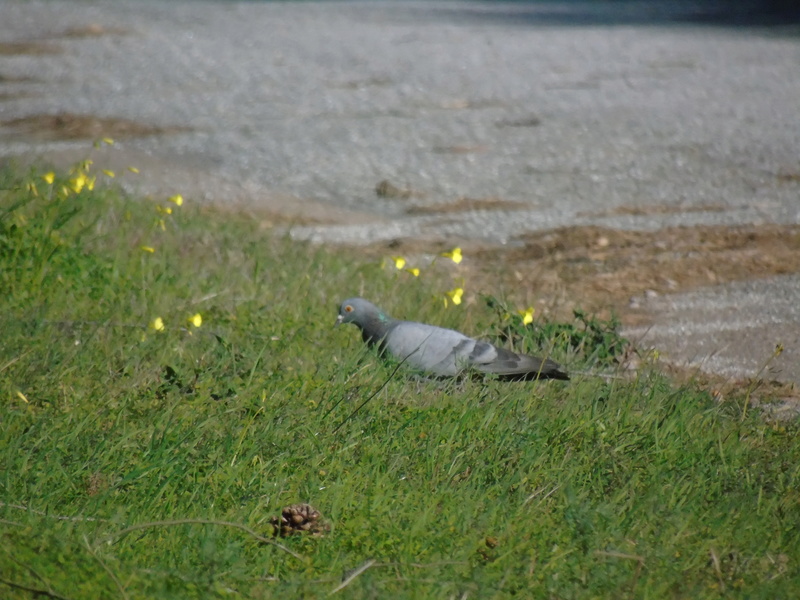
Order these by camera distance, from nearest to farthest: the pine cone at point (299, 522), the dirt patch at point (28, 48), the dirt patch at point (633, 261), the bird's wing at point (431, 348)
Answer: the pine cone at point (299, 522) → the bird's wing at point (431, 348) → the dirt patch at point (633, 261) → the dirt patch at point (28, 48)

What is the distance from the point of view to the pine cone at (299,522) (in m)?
3.55

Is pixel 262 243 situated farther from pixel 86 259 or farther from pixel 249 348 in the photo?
pixel 249 348

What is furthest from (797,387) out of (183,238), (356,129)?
(356,129)

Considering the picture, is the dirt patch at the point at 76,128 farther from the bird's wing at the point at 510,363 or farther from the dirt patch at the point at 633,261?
the bird's wing at the point at 510,363

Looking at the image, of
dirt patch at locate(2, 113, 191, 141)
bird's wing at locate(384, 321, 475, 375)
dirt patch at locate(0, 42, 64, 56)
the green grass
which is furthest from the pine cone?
dirt patch at locate(0, 42, 64, 56)

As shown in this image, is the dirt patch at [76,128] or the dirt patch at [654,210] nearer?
the dirt patch at [654,210]

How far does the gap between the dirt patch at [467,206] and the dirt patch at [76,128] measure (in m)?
3.44

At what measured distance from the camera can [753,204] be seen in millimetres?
8141

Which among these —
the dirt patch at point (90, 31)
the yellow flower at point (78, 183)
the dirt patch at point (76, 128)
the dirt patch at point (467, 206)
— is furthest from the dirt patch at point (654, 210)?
the dirt patch at point (90, 31)

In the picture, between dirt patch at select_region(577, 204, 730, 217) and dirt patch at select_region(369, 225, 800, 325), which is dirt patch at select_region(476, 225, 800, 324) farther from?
dirt patch at select_region(577, 204, 730, 217)

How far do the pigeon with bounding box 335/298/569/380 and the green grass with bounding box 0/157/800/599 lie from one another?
3.5 inches

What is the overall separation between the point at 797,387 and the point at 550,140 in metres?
5.63

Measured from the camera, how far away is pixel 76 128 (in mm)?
10406

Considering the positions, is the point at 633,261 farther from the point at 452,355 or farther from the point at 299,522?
the point at 299,522
